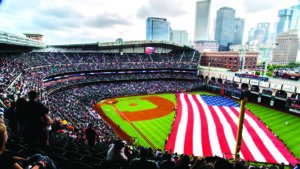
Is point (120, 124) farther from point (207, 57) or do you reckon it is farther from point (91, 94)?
point (207, 57)

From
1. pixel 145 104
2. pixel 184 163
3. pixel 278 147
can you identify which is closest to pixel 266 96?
pixel 278 147

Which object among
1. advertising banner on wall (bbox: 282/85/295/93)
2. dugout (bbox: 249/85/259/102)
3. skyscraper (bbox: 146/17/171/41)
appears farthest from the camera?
skyscraper (bbox: 146/17/171/41)

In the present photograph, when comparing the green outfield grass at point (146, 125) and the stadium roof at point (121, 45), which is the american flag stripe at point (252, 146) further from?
the stadium roof at point (121, 45)

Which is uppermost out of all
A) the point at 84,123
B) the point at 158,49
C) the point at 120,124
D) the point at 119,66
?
the point at 158,49

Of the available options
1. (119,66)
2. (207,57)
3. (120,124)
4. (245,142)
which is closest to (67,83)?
(119,66)

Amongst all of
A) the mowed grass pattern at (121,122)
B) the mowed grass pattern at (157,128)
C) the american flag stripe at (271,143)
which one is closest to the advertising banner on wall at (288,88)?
the american flag stripe at (271,143)

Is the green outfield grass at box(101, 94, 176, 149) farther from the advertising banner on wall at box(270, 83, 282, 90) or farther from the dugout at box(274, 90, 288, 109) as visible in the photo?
the advertising banner on wall at box(270, 83, 282, 90)

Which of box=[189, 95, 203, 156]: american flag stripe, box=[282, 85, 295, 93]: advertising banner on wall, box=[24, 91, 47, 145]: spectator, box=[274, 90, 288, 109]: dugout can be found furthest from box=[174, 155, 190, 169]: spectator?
box=[282, 85, 295, 93]: advertising banner on wall
